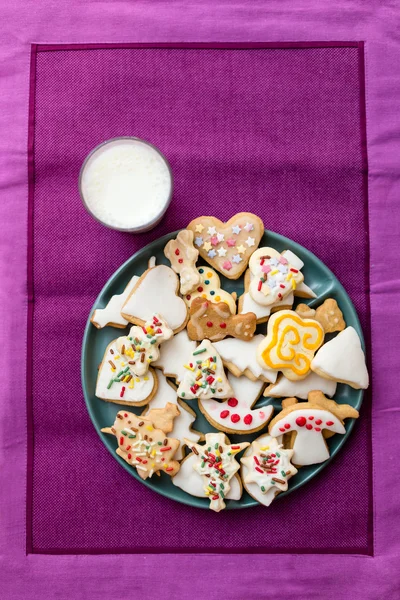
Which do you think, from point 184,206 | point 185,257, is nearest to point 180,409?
point 185,257

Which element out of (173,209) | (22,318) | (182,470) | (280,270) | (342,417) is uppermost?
(173,209)

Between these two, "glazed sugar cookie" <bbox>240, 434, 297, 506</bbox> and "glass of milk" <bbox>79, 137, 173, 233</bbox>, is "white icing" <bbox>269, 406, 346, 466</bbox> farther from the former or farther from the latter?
"glass of milk" <bbox>79, 137, 173, 233</bbox>

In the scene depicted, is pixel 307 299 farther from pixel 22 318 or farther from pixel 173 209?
pixel 22 318

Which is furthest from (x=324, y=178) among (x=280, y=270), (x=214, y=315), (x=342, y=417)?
(x=342, y=417)

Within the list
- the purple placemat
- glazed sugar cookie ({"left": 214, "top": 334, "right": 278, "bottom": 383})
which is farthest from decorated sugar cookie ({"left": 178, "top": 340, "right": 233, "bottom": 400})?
the purple placemat

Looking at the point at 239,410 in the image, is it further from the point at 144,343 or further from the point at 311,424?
the point at 144,343

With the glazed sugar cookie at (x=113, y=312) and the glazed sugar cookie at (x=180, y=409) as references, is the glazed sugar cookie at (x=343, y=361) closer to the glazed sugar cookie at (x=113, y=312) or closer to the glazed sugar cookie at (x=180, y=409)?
the glazed sugar cookie at (x=180, y=409)

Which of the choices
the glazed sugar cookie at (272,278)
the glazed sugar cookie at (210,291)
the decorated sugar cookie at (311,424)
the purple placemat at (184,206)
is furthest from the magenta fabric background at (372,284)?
the glazed sugar cookie at (210,291)
